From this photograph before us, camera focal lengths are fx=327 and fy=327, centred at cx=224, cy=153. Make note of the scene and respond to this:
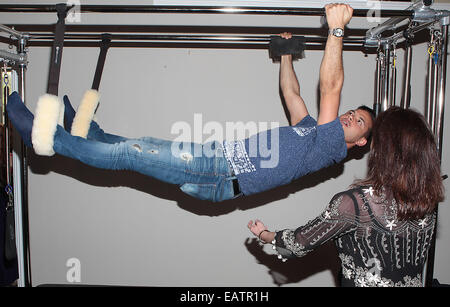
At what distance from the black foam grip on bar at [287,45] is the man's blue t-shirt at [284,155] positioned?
51 cm

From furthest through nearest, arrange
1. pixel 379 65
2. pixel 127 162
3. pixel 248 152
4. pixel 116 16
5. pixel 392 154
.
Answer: pixel 116 16 → pixel 379 65 → pixel 248 152 → pixel 127 162 → pixel 392 154

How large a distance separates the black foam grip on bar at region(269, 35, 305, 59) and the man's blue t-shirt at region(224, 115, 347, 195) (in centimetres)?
51

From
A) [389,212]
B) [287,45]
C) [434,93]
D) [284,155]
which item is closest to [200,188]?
[284,155]

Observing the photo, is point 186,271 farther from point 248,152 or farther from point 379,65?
point 379,65

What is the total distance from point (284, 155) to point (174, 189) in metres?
1.07

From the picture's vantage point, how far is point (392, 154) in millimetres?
1243

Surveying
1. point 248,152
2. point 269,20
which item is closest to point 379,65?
point 269,20

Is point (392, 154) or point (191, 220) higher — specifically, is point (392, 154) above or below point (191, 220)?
above

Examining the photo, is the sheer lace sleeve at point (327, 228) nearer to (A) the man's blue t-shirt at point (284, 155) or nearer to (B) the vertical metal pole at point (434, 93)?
(A) the man's blue t-shirt at point (284, 155)

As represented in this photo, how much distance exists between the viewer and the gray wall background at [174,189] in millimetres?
2229

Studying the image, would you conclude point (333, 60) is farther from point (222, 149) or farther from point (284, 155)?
point (222, 149)

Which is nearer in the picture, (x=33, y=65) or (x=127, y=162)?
(x=127, y=162)

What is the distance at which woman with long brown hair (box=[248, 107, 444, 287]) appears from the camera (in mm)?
1245
